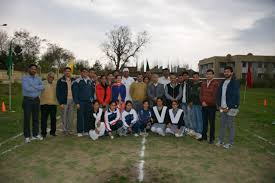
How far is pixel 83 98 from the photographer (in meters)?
8.65

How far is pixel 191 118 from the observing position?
30.4 ft

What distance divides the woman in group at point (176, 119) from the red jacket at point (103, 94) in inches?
80.0

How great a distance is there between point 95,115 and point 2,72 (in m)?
43.0

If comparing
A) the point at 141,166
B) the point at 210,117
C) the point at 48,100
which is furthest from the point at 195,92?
the point at 48,100

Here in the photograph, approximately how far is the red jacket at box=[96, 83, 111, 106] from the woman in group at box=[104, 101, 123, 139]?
0.24 metres

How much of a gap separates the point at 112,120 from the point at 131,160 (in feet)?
8.50

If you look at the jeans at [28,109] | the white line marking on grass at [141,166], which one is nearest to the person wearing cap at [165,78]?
the white line marking on grass at [141,166]

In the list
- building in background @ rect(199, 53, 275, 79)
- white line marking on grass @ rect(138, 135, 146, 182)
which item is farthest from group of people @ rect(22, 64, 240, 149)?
building in background @ rect(199, 53, 275, 79)

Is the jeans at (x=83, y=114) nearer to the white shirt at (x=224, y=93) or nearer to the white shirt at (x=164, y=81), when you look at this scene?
the white shirt at (x=164, y=81)

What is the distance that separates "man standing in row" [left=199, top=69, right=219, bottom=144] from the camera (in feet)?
26.3

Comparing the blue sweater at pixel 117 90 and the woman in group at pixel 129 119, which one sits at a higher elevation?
the blue sweater at pixel 117 90

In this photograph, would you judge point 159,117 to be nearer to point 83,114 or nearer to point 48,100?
point 83,114

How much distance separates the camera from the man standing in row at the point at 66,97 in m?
8.40

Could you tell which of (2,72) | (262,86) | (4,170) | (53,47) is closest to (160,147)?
(4,170)
